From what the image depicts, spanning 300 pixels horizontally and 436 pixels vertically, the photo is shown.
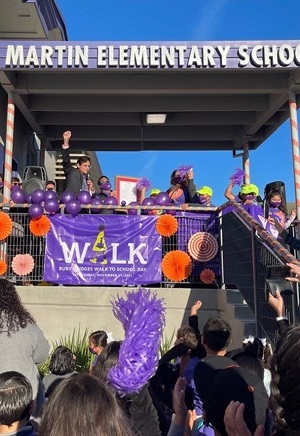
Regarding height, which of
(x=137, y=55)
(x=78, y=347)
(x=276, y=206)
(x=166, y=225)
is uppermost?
(x=137, y=55)

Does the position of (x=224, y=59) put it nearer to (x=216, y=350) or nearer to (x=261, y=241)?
(x=261, y=241)

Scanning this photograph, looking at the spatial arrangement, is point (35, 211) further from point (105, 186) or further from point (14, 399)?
point (14, 399)

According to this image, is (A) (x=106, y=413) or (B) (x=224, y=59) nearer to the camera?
(A) (x=106, y=413)

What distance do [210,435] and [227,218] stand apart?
16.4ft

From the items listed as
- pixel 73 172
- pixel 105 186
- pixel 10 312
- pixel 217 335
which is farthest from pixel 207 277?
pixel 10 312

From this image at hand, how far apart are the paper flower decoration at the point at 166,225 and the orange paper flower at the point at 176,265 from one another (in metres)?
0.32

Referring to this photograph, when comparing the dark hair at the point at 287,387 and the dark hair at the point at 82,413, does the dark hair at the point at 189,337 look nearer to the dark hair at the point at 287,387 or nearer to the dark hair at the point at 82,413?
the dark hair at the point at 82,413

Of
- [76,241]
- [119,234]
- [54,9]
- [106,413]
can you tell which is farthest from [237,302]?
[54,9]

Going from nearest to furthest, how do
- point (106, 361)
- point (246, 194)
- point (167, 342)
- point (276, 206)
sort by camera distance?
1. point (106, 361)
2. point (167, 342)
3. point (276, 206)
4. point (246, 194)

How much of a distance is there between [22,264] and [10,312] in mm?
4247

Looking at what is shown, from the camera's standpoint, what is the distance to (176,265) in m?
7.37

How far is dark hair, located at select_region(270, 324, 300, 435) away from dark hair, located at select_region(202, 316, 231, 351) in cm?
183

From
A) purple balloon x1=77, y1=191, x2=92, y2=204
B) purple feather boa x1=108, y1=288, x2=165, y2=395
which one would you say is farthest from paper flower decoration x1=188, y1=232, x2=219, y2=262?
purple feather boa x1=108, y1=288, x2=165, y2=395

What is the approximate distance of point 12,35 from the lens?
1155 cm
